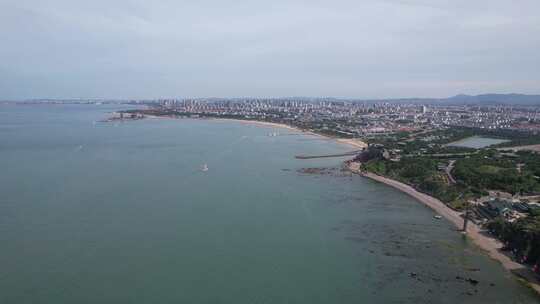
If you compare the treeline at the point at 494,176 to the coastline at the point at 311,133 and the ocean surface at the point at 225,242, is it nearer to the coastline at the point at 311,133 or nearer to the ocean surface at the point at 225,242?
the ocean surface at the point at 225,242

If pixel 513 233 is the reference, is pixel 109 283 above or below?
below

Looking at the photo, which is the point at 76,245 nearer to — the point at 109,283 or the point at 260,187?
the point at 109,283

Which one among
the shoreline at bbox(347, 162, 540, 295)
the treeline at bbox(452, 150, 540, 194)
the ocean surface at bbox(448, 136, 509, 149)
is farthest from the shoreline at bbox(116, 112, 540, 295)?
the ocean surface at bbox(448, 136, 509, 149)

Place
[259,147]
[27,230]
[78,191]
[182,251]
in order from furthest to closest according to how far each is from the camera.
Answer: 1. [259,147]
2. [78,191]
3. [27,230]
4. [182,251]

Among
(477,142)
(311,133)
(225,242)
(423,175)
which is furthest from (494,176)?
(311,133)

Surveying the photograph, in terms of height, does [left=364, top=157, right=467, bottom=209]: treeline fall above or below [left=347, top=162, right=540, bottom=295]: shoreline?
above

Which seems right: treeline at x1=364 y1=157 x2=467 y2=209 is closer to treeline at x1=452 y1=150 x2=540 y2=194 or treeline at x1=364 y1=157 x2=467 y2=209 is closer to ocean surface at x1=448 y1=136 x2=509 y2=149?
treeline at x1=452 y1=150 x2=540 y2=194

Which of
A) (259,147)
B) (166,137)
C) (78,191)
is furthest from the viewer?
(166,137)

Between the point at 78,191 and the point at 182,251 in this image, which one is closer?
the point at 182,251

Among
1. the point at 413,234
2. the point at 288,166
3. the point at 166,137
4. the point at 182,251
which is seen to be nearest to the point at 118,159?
the point at 288,166
